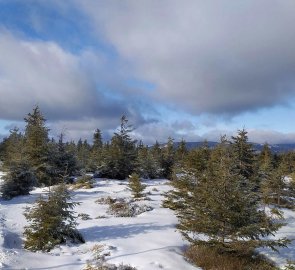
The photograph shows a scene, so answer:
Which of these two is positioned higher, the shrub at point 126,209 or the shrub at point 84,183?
the shrub at point 84,183

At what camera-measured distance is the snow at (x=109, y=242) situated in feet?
40.8

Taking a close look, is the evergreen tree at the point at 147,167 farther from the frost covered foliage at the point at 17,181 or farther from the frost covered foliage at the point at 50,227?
the frost covered foliage at the point at 50,227

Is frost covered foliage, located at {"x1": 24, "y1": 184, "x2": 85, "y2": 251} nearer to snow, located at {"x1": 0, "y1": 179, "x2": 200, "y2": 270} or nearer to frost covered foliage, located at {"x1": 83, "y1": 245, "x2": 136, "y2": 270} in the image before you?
snow, located at {"x1": 0, "y1": 179, "x2": 200, "y2": 270}

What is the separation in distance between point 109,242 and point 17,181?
42.9 feet

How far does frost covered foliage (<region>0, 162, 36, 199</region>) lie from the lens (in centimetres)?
2528

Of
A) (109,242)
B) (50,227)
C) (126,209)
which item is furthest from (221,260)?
(126,209)

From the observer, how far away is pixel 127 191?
92.4 feet

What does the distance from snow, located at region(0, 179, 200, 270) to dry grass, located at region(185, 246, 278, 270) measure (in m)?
0.50

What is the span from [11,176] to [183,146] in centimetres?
3634

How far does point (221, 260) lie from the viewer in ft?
44.0

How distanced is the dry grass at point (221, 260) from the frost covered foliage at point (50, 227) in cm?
469

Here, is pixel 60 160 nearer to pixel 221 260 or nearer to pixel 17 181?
pixel 17 181

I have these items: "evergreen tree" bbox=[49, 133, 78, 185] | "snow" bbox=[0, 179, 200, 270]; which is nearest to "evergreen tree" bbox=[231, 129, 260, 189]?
"snow" bbox=[0, 179, 200, 270]

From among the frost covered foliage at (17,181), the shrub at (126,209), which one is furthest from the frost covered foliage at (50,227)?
the frost covered foliage at (17,181)
